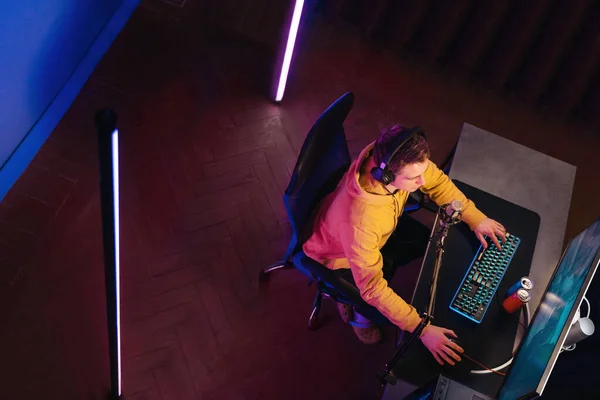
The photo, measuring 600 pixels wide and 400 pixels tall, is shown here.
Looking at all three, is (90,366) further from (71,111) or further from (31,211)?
(71,111)

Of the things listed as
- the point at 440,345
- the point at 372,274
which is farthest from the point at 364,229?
the point at 440,345

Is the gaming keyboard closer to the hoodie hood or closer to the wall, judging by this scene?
the hoodie hood

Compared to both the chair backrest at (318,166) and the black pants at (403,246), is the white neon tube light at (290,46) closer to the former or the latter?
the chair backrest at (318,166)

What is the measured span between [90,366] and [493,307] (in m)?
1.85

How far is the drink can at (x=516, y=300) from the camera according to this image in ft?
7.34

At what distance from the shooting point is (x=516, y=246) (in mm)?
2494

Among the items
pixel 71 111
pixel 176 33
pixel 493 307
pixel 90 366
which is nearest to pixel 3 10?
pixel 71 111

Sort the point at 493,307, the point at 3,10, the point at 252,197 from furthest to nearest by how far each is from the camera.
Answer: the point at 252,197, the point at 3,10, the point at 493,307

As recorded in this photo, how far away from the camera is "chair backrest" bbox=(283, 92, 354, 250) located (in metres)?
→ 2.26

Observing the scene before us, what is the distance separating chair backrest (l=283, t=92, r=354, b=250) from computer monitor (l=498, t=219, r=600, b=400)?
3.03 feet

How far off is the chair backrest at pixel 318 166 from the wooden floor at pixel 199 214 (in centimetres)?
Result: 77

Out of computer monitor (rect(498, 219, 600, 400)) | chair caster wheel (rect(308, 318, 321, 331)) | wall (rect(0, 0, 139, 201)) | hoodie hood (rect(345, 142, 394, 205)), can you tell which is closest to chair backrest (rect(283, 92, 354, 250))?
hoodie hood (rect(345, 142, 394, 205))

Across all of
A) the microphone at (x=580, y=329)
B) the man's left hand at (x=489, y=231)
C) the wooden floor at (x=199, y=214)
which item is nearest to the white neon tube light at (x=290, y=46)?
the wooden floor at (x=199, y=214)

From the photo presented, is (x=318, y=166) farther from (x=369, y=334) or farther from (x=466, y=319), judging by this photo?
(x=369, y=334)
